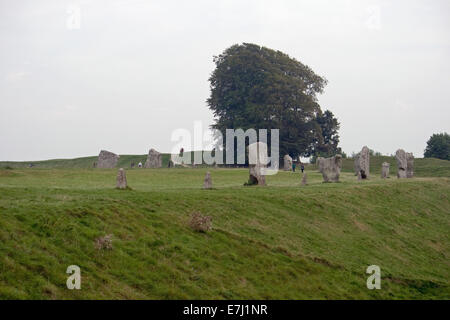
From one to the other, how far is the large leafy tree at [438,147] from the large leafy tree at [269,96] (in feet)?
63.8

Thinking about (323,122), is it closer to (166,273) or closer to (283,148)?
(283,148)

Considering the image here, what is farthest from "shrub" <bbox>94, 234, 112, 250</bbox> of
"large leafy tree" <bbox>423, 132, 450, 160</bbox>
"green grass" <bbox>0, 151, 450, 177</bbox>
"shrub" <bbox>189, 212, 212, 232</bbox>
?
"large leafy tree" <bbox>423, 132, 450, 160</bbox>

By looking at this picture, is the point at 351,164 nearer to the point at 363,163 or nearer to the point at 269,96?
the point at 269,96

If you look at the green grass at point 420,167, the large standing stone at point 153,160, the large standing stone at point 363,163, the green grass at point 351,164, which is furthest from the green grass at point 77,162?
the large standing stone at point 363,163

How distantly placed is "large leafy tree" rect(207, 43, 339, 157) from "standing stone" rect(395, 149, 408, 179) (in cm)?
1797

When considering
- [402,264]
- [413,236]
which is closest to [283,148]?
[413,236]

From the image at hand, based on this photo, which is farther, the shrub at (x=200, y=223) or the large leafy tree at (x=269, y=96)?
the large leafy tree at (x=269, y=96)

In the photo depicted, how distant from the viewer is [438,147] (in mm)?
84312

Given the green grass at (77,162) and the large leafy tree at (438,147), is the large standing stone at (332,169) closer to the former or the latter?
the green grass at (77,162)

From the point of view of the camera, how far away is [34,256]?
15.5 m

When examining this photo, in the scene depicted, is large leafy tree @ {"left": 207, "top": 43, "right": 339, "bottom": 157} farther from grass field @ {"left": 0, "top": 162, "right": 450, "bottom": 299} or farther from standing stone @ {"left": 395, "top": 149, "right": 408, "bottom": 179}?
grass field @ {"left": 0, "top": 162, "right": 450, "bottom": 299}

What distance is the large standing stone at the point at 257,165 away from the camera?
117 ft
